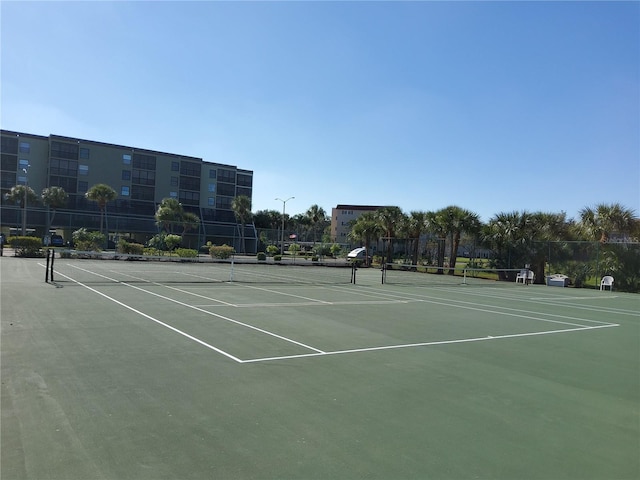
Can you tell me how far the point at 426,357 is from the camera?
774cm

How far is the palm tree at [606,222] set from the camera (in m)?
33.4

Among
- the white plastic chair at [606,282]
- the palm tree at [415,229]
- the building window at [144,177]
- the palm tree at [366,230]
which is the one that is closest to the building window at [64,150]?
the building window at [144,177]

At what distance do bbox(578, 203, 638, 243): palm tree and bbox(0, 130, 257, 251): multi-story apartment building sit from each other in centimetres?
4662

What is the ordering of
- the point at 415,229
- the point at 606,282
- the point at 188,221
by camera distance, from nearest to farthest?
the point at 606,282 → the point at 415,229 → the point at 188,221

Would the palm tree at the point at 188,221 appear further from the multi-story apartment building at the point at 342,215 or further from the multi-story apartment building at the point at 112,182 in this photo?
the multi-story apartment building at the point at 342,215

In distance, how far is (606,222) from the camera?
111 feet

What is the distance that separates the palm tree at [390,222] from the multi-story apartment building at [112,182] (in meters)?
27.7

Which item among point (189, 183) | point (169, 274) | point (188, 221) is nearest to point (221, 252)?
point (169, 274)

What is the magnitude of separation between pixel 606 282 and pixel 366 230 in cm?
2470

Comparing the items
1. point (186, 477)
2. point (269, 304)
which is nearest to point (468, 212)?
point (269, 304)

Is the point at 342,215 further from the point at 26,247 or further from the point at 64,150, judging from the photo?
the point at 26,247

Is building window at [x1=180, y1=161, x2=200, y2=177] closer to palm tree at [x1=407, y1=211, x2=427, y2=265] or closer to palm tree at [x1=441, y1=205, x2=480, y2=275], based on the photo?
palm tree at [x1=407, y1=211, x2=427, y2=265]

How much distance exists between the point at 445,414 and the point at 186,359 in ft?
12.7

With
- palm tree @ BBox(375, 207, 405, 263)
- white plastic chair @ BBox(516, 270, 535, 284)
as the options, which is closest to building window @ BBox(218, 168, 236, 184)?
palm tree @ BBox(375, 207, 405, 263)
